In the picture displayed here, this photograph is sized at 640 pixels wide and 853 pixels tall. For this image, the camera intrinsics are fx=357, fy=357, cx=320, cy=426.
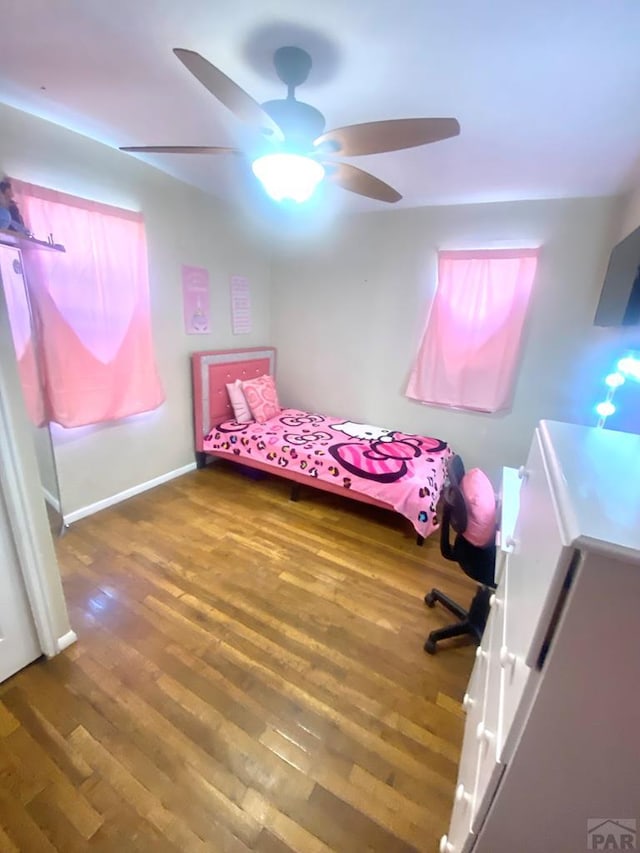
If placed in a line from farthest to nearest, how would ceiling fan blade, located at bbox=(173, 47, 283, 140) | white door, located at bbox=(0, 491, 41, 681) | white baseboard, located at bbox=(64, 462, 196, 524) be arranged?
white baseboard, located at bbox=(64, 462, 196, 524), white door, located at bbox=(0, 491, 41, 681), ceiling fan blade, located at bbox=(173, 47, 283, 140)

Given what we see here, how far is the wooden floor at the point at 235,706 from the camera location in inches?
44.6

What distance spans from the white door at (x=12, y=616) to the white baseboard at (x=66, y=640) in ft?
0.28

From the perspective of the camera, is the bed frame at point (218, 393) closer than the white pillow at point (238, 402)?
Yes

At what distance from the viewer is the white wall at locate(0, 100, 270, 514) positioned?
82.6 inches

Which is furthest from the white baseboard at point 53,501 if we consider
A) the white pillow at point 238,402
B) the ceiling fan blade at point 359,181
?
the ceiling fan blade at point 359,181

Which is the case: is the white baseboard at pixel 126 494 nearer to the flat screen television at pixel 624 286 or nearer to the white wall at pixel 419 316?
the white wall at pixel 419 316

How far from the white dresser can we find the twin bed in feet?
5.62

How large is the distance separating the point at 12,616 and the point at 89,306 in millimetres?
1812

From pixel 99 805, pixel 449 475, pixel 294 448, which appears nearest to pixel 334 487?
pixel 294 448

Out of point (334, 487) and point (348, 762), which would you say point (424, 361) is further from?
point (348, 762)

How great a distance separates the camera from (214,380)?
3.36 meters

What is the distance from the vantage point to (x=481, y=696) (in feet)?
3.56

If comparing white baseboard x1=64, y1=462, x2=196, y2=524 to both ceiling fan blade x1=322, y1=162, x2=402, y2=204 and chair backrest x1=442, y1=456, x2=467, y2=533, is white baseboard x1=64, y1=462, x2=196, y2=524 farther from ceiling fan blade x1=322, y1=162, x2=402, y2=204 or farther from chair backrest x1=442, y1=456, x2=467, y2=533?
ceiling fan blade x1=322, y1=162, x2=402, y2=204

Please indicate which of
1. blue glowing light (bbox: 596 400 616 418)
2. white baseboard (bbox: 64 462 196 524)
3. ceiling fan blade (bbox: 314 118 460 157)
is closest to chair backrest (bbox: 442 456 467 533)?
ceiling fan blade (bbox: 314 118 460 157)
